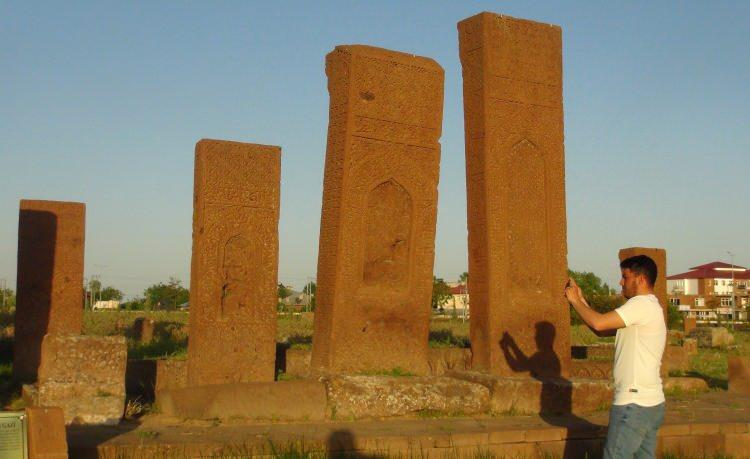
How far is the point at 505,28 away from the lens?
10.1 meters

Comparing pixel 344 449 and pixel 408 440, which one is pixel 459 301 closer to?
pixel 408 440

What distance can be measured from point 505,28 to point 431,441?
198 inches

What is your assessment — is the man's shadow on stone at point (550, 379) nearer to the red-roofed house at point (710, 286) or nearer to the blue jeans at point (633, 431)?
the blue jeans at point (633, 431)

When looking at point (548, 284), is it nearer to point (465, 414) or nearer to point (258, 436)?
point (465, 414)

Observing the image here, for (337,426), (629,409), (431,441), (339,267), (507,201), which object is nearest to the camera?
(629,409)

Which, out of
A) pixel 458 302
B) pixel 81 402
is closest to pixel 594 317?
pixel 81 402

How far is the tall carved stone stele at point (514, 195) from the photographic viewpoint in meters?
9.74

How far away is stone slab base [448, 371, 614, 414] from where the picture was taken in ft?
28.5

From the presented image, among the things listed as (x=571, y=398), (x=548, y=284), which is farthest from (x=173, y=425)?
(x=548, y=284)

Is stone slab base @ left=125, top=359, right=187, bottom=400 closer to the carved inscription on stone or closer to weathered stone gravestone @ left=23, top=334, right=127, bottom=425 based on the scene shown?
weathered stone gravestone @ left=23, top=334, right=127, bottom=425

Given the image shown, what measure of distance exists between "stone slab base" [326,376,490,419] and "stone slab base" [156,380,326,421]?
0.16 m

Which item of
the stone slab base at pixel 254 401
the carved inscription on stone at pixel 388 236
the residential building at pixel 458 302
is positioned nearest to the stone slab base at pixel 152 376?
the stone slab base at pixel 254 401

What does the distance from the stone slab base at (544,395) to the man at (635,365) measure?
140 inches

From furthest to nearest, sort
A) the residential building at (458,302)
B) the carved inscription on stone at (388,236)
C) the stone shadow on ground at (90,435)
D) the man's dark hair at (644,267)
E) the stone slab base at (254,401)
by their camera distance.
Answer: the residential building at (458,302), the carved inscription on stone at (388,236), the stone slab base at (254,401), the stone shadow on ground at (90,435), the man's dark hair at (644,267)
